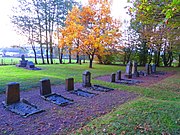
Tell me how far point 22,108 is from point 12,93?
822mm

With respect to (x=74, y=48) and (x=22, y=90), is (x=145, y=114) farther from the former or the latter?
(x=74, y=48)

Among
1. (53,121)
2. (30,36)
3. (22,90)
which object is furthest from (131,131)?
(30,36)

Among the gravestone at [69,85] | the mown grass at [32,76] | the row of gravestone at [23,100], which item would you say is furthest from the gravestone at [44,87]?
the mown grass at [32,76]

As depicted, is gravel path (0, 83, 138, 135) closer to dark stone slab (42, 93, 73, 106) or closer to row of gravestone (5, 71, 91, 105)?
dark stone slab (42, 93, 73, 106)

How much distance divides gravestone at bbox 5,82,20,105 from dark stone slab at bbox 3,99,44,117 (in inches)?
6.0

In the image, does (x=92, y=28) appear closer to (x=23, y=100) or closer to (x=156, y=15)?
(x=156, y=15)

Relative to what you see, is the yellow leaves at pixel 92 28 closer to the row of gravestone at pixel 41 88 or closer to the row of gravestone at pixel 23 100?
the row of gravestone at pixel 41 88

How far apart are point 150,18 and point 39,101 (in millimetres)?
6963

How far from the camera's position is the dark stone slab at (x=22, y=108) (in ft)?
17.3

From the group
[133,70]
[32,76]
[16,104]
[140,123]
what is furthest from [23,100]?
[133,70]

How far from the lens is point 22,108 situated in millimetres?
5738

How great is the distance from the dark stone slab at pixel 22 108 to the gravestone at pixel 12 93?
152 millimetres

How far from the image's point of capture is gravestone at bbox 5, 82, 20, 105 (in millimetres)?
6051

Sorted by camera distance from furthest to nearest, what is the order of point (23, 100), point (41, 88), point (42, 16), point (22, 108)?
point (42, 16)
point (41, 88)
point (23, 100)
point (22, 108)
